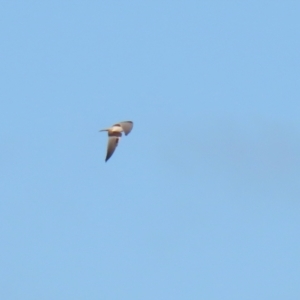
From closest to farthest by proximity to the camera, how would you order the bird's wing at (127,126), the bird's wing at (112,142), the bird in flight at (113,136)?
1. the bird's wing at (127,126)
2. the bird in flight at (113,136)
3. the bird's wing at (112,142)

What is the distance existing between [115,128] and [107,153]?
1273mm

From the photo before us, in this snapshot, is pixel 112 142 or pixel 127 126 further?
pixel 112 142

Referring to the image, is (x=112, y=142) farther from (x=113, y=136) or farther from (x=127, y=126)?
(x=127, y=126)

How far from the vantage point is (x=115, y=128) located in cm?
2216

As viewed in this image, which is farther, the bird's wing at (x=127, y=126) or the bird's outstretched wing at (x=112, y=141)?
the bird's outstretched wing at (x=112, y=141)

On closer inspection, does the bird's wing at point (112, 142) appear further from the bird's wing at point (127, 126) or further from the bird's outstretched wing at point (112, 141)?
the bird's wing at point (127, 126)

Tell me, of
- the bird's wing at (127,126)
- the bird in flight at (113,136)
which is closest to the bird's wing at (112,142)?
the bird in flight at (113,136)

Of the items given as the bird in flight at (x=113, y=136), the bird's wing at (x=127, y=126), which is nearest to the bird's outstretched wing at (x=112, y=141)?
the bird in flight at (x=113, y=136)

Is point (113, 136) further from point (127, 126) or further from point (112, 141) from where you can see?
point (127, 126)

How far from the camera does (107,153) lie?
21.8 m

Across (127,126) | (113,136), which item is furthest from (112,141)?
(127,126)

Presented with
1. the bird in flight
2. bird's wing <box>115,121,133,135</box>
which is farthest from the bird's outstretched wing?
bird's wing <box>115,121,133,135</box>

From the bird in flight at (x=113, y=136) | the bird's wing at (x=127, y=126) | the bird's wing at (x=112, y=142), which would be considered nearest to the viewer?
the bird's wing at (x=127, y=126)

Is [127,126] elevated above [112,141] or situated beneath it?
elevated above
